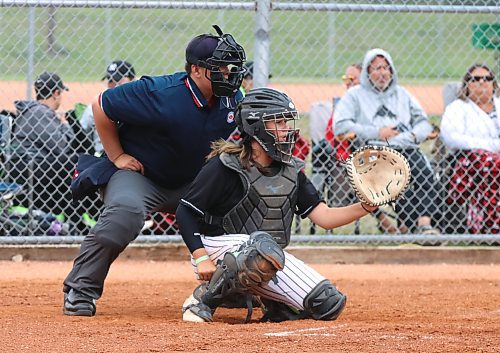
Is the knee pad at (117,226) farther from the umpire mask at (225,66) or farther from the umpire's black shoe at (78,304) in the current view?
the umpire mask at (225,66)

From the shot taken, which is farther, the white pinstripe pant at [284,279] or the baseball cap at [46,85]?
the baseball cap at [46,85]

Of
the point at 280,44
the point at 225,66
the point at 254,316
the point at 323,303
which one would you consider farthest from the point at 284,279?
the point at 280,44


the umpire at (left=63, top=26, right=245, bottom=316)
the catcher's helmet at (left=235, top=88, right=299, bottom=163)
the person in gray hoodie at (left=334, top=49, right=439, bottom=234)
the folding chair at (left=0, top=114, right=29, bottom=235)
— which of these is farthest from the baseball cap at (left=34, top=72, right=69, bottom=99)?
the catcher's helmet at (left=235, top=88, right=299, bottom=163)

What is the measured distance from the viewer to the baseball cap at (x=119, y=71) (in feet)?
26.9

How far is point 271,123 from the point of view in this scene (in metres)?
5.09

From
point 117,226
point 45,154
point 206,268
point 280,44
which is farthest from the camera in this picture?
point 280,44

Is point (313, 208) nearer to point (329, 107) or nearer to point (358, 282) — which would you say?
point (358, 282)

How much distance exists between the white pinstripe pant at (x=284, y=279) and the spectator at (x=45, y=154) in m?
2.74

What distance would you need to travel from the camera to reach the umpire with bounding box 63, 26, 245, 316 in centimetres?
529

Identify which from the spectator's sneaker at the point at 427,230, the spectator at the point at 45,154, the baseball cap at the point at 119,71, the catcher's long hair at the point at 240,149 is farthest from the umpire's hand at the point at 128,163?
the spectator's sneaker at the point at 427,230

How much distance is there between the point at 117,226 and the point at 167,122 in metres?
0.59

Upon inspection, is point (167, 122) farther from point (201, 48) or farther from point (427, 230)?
point (427, 230)

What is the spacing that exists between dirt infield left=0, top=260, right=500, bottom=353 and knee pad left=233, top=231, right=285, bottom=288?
0.73 ft

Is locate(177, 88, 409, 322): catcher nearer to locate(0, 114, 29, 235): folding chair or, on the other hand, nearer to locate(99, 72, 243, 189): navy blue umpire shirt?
locate(99, 72, 243, 189): navy blue umpire shirt
